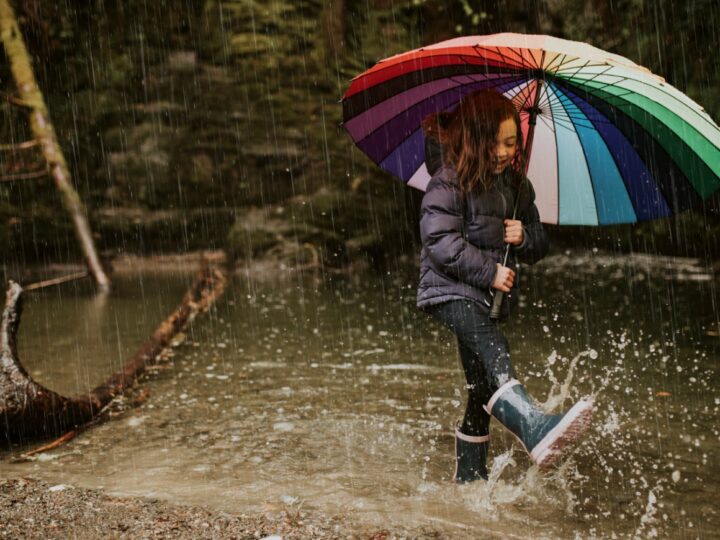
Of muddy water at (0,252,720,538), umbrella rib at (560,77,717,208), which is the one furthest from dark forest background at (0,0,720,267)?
umbrella rib at (560,77,717,208)

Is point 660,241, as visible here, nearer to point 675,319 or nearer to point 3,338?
point 675,319

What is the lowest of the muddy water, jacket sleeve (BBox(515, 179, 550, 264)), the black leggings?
the muddy water

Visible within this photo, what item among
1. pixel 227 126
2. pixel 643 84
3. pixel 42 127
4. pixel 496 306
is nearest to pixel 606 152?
pixel 643 84

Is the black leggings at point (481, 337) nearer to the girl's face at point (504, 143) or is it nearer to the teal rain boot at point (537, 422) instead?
the teal rain boot at point (537, 422)

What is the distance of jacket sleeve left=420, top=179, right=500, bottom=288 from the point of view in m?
3.98

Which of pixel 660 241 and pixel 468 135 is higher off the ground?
pixel 468 135

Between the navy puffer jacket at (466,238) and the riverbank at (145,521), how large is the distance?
1188mm

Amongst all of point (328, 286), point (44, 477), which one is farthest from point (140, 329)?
point (44, 477)

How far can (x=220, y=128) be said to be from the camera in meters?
15.7

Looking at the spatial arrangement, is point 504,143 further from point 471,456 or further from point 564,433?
point 471,456

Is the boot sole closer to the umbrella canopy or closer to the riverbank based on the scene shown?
the riverbank

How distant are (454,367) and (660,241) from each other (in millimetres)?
7683

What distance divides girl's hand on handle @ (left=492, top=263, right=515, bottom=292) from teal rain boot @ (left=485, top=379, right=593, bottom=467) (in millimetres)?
460

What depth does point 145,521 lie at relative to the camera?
3922 mm
